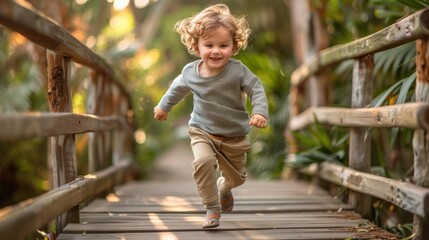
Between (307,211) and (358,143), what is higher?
(358,143)

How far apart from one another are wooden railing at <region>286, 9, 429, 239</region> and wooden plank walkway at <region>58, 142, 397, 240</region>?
0.23m

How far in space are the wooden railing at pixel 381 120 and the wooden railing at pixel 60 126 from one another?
1.76 meters

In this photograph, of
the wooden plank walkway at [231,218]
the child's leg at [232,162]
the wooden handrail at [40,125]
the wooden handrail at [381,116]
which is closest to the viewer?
the wooden handrail at [40,125]

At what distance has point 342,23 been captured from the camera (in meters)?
7.37

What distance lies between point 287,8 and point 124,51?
18.6 ft

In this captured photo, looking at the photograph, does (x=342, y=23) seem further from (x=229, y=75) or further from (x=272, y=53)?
(x=272, y=53)

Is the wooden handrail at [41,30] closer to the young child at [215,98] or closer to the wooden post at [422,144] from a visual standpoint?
the young child at [215,98]

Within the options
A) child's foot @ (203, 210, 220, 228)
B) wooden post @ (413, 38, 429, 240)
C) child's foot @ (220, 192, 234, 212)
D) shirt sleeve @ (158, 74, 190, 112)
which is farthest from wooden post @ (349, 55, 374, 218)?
shirt sleeve @ (158, 74, 190, 112)

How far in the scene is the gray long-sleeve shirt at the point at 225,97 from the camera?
12.0 feet

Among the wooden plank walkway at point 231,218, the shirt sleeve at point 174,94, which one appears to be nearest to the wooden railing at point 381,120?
the wooden plank walkway at point 231,218

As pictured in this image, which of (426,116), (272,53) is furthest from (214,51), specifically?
(272,53)

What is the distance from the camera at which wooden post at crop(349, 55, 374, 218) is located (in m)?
4.13

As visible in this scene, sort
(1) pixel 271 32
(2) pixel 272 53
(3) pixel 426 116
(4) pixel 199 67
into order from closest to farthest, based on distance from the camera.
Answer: (3) pixel 426 116, (4) pixel 199 67, (2) pixel 272 53, (1) pixel 271 32

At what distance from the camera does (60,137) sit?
3582 millimetres
